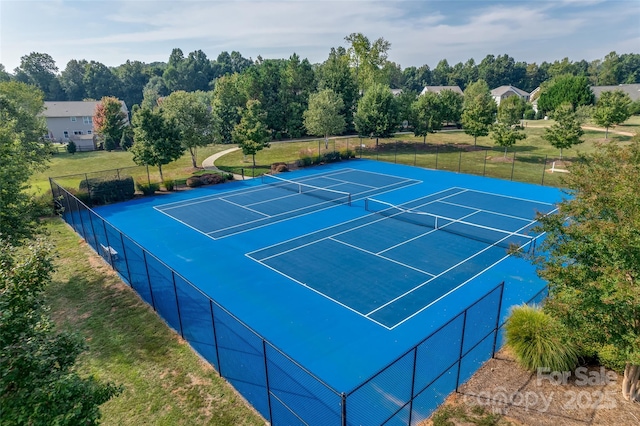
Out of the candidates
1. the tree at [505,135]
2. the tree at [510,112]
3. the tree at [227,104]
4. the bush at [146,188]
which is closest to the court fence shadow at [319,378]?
the bush at [146,188]

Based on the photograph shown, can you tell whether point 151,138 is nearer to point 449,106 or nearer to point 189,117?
point 189,117

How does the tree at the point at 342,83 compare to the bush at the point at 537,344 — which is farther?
the tree at the point at 342,83

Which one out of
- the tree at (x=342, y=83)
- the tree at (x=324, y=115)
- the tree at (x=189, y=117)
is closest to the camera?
the tree at (x=189, y=117)

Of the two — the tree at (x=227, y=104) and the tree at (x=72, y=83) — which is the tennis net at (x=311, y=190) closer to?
the tree at (x=227, y=104)

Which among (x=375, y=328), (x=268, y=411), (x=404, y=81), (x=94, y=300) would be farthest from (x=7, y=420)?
(x=404, y=81)

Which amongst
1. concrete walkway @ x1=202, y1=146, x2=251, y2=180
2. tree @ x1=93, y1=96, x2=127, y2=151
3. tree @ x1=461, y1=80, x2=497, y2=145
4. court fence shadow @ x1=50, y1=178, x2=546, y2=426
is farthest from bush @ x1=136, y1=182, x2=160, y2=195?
tree @ x1=461, y1=80, x2=497, y2=145

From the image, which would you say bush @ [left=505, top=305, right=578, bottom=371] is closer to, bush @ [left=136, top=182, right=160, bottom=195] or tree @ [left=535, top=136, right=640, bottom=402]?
tree @ [left=535, top=136, right=640, bottom=402]
